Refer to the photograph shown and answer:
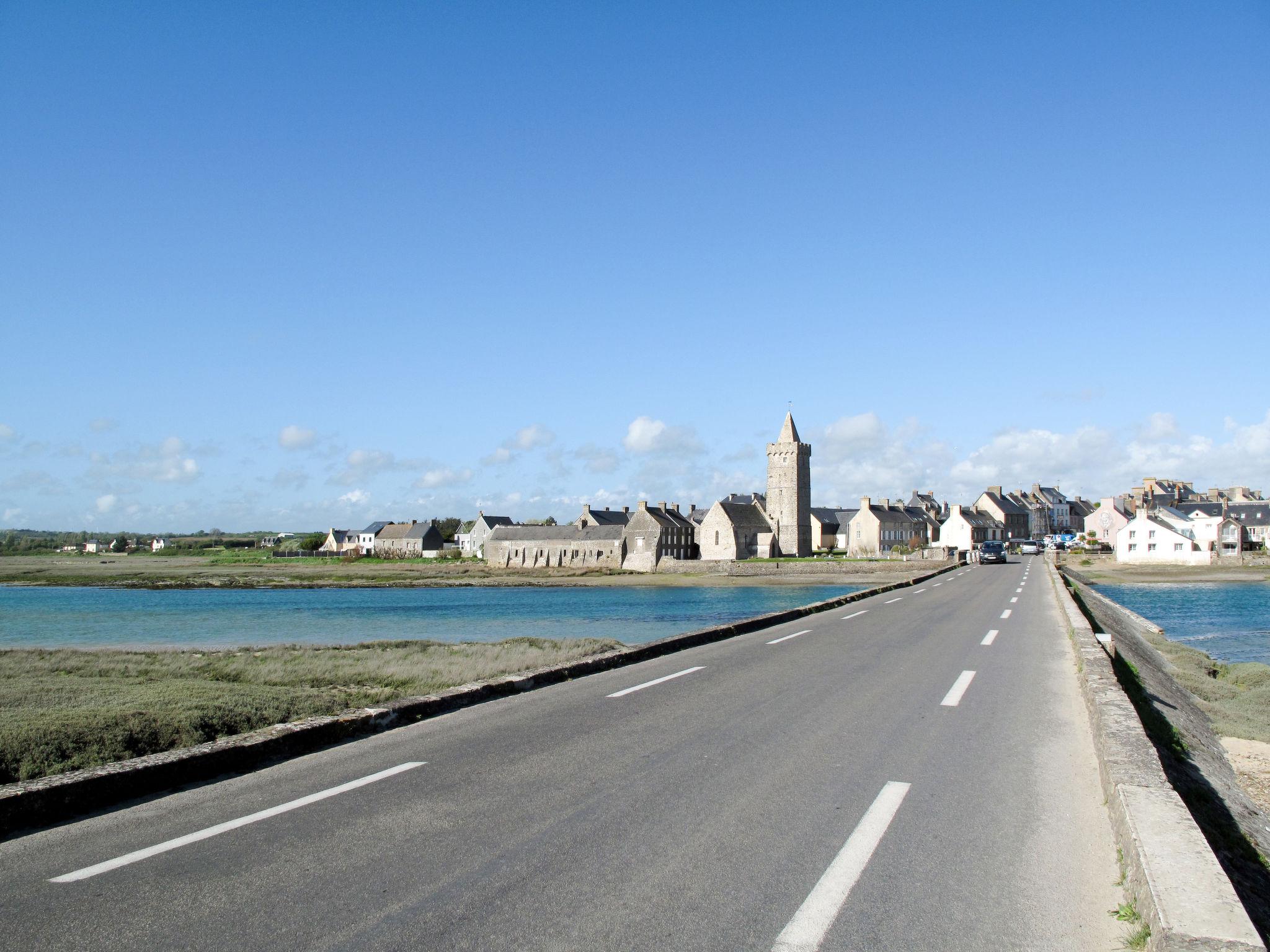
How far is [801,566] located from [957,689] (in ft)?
278

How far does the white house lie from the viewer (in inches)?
3706

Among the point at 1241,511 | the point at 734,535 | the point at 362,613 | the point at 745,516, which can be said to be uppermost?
the point at 1241,511

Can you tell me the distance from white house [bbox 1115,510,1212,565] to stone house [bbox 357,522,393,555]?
117 meters

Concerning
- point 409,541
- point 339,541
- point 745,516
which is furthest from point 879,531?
point 339,541

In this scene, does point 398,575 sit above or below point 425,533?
below

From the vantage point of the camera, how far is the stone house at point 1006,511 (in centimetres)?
14138

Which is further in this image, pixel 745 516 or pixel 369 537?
pixel 369 537

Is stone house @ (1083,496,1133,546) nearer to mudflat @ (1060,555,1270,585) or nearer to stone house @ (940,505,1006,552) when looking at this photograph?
stone house @ (940,505,1006,552)

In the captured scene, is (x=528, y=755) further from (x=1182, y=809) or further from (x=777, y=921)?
(x=1182, y=809)

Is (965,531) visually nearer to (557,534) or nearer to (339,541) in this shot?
(557,534)

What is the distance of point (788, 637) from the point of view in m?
19.7

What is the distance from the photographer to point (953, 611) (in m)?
26.6

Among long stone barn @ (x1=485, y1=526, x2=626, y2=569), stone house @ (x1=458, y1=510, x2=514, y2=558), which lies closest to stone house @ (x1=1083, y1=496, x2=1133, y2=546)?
long stone barn @ (x1=485, y1=526, x2=626, y2=569)

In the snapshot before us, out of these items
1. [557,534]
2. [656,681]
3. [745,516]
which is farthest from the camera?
[557,534]
